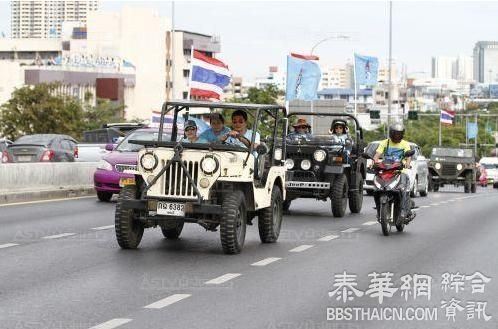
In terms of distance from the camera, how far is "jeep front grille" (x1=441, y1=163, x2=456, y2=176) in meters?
51.6

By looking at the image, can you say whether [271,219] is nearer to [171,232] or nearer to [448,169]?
[171,232]

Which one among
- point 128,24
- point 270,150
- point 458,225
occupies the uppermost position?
point 128,24

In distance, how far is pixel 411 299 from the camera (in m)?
11.8

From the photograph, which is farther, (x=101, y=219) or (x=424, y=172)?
Answer: (x=424, y=172)

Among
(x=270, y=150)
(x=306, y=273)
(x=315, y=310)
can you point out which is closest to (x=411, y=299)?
(x=315, y=310)

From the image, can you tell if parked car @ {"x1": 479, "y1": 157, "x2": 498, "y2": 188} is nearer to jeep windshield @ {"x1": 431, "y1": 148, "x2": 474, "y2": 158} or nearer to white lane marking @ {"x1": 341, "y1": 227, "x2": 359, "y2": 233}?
jeep windshield @ {"x1": 431, "y1": 148, "x2": 474, "y2": 158}

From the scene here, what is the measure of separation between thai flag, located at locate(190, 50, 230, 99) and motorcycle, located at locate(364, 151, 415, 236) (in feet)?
59.3

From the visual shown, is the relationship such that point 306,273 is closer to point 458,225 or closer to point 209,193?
point 209,193

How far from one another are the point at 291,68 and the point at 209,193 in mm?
33228

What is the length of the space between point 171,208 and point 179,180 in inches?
13.6

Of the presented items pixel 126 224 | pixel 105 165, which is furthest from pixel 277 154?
pixel 105 165

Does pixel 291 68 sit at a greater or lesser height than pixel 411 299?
greater

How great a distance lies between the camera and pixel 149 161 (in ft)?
51.1

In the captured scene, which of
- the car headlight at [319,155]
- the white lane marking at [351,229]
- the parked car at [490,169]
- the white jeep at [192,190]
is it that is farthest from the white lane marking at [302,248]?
the parked car at [490,169]
